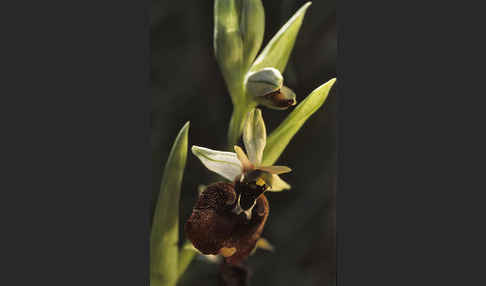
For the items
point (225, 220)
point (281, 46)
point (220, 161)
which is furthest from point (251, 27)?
point (225, 220)

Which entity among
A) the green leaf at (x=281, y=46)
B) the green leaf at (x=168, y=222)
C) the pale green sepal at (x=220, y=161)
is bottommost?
the green leaf at (x=168, y=222)

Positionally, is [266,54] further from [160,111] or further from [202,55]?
[160,111]

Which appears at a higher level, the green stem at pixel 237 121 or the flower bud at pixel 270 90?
the flower bud at pixel 270 90

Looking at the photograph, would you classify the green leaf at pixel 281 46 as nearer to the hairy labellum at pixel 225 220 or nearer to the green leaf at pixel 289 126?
the green leaf at pixel 289 126

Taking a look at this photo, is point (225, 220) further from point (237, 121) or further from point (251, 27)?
point (251, 27)

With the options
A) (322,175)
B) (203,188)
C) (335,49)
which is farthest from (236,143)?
(335,49)

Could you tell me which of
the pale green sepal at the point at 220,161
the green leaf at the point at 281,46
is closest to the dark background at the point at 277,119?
the green leaf at the point at 281,46
